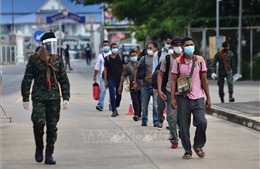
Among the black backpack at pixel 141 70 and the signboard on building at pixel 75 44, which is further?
the signboard on building at pixel 75 44

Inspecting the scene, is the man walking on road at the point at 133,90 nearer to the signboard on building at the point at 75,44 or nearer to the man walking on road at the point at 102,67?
the man walking on road at the point at 102,67

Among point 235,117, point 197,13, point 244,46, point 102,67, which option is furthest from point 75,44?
point 235,117

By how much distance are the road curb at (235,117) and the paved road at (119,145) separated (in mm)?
157

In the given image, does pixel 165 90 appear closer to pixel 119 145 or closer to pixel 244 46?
pixel 119 145

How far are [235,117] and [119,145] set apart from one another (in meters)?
4.98

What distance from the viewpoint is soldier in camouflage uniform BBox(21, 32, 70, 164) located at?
389 inches

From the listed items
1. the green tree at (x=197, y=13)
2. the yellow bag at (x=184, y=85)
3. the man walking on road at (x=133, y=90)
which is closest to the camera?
the yellow bag at (x=184, y=85)

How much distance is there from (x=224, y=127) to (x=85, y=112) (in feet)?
14.9

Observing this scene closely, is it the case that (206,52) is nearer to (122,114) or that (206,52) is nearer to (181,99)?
(122,114)

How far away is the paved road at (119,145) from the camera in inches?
400

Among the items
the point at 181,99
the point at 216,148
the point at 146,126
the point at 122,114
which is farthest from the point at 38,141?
the point at 122,114

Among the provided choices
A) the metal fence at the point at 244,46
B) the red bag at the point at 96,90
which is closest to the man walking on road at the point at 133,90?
the red bag at the point at 96,90

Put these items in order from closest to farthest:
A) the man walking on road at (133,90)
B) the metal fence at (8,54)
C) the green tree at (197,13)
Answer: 1. the man walking on road at (133,90)
2. the green tree at (197,13)
3. the metal fence at (8,54)

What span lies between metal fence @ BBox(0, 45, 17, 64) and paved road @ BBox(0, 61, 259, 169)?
5334cm
